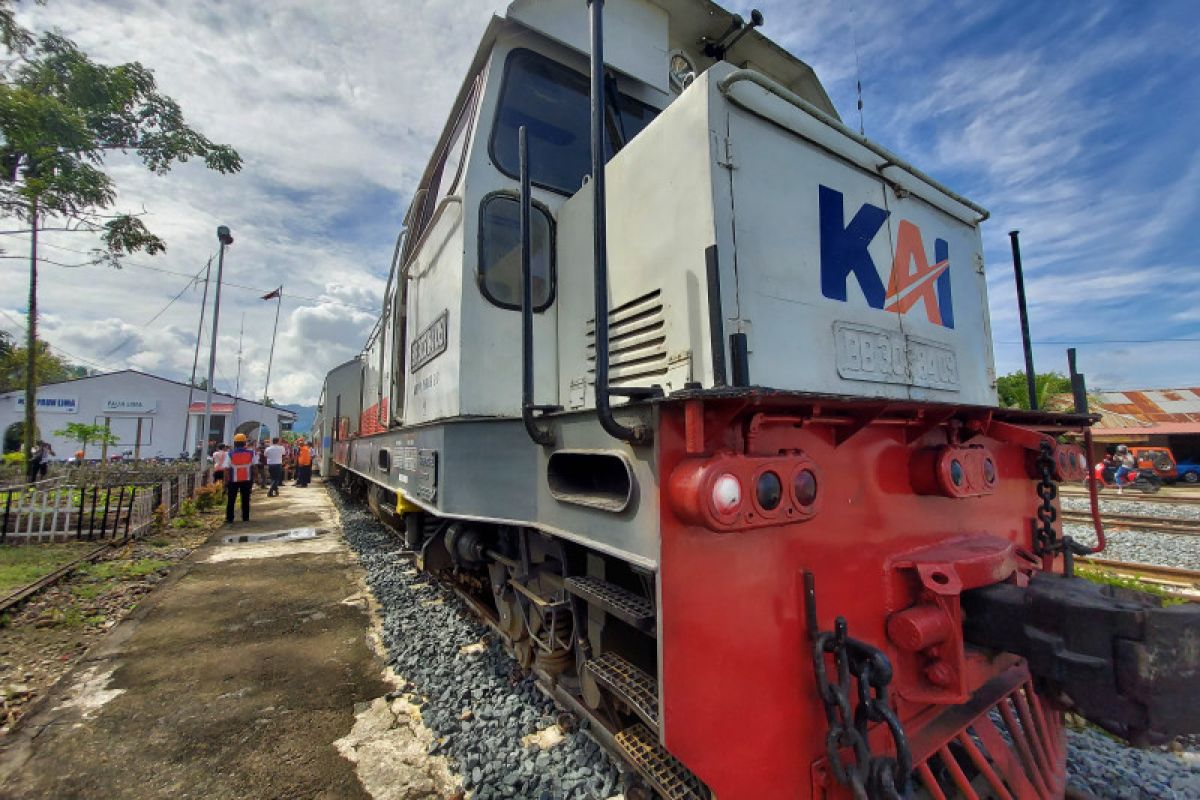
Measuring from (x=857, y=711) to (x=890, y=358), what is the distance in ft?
4.94

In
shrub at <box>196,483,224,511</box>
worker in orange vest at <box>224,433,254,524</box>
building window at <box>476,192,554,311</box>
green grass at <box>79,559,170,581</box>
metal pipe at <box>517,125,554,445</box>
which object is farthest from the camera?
shrub at <box>196,483,224,511</box>

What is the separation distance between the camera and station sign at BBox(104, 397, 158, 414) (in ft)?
94.1

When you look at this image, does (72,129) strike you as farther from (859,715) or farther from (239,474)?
(859,715)

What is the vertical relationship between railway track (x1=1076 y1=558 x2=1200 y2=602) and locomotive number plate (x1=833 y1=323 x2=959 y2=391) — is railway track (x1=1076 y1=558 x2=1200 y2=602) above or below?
below

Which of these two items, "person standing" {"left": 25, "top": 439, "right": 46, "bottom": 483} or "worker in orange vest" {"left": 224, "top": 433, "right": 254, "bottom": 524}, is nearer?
"worker in orange vest" {"left": 224, "top": 433, "right": 254, "bottom": 524}

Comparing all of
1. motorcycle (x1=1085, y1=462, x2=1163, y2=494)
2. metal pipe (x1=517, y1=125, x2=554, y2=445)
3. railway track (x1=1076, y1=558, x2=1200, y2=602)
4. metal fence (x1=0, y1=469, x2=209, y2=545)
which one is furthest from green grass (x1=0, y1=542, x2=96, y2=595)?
motorcycle (x1=1085, y1=462, x2=1163, y2=494)

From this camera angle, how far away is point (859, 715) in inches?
62.7

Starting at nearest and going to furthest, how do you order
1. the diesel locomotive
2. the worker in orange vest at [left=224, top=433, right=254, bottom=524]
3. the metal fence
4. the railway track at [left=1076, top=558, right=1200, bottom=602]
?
1. the diesel locomotive
2. the railway track at [left=1076, top=558, right=1200, bottom=602]
3. the metal fence
4. the worker in orange vest at [left=224, top=433, right=254, bottom=524]

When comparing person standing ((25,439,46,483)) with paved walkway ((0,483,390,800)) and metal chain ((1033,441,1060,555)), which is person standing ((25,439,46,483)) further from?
metal chain ((1033,441,1060,555))

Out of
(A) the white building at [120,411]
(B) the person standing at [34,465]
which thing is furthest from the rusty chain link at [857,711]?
(A) the white building at [120,411]

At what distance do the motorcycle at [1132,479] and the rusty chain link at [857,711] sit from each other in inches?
816

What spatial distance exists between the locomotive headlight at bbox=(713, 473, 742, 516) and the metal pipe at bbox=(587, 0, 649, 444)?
291 millimetres

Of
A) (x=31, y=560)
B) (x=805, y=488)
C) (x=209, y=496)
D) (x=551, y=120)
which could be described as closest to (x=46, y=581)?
(x=31, y=560)

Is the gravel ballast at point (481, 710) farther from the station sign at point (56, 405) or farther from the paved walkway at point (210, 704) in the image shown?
the station sign at point (56, 405)
